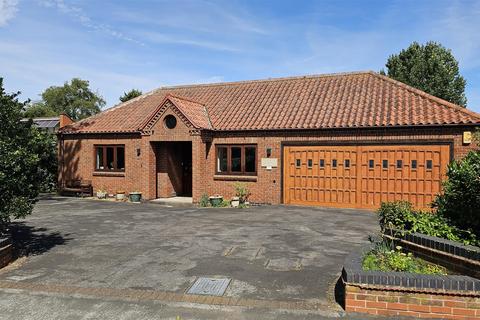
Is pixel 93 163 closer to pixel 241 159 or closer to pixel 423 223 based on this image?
pixel 241 159

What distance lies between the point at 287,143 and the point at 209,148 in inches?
154

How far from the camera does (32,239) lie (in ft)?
32.8

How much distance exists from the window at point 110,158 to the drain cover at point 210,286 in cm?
1425

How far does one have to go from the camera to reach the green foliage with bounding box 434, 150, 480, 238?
6312 millimetres

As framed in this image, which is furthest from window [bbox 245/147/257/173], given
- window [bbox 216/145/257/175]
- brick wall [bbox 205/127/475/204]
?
brick wall [bbox 205/127/475/204]

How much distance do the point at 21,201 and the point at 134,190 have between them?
1200 cm

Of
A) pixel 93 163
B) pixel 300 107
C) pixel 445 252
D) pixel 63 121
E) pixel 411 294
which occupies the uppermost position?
pixel 300 107

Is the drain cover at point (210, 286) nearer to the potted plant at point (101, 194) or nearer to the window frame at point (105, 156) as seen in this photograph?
the window frame at point (105, 156)

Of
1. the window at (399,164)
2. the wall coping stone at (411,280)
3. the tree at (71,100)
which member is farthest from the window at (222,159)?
the tree at (71,100)

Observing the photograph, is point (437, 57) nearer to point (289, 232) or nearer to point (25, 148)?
point (289, 232)

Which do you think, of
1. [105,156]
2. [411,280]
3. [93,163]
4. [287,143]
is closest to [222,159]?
[287,143]

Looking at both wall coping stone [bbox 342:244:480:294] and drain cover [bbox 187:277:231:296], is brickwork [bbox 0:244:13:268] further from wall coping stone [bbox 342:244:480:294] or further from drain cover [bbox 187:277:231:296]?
wall coping stone [bbox 342:244:480:294]

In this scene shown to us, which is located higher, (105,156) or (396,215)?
(105,156)

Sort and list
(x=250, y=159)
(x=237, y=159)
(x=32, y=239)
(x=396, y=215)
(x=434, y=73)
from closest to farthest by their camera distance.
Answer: (x=396, y=215), (x=32, y=239), (x=250, y=159), (x=237, y=159), (x=434, y=73)
